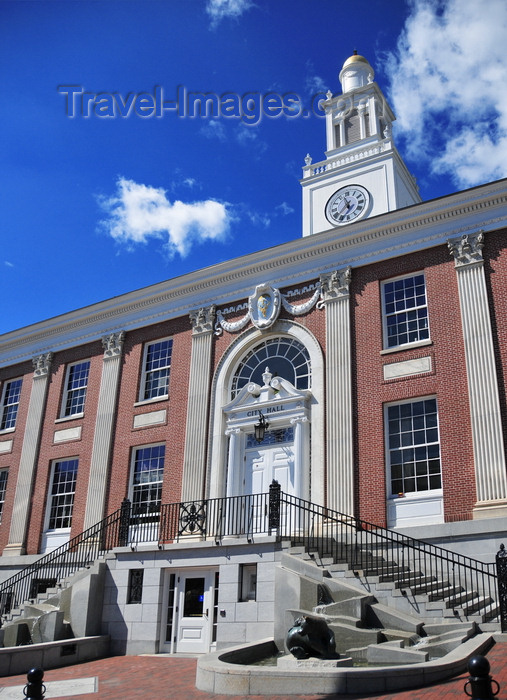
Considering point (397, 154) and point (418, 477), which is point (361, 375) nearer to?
point (418, 477)

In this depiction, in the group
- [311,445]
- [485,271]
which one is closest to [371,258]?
[485,271]

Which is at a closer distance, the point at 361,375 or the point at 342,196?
the point at 361,375

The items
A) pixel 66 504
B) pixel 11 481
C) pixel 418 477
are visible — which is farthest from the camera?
pixel 11 481

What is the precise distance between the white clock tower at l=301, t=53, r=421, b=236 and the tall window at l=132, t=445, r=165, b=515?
508 inches

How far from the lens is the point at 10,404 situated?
87.4 ft

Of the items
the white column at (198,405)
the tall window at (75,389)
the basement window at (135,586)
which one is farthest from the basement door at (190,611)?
the tall window at (75,389)

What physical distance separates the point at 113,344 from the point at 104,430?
3296mm

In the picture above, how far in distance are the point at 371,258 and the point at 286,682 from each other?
42.6ft

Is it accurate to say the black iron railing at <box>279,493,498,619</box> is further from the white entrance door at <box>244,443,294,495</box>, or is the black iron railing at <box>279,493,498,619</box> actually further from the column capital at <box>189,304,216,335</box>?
the column capital at <box>189,304,216,335</box>

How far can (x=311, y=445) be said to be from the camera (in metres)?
18.2

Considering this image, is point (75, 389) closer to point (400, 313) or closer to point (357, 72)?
point (400, 313)

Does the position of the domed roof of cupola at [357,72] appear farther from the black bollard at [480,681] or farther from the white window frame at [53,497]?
the black bollard at [480,681]

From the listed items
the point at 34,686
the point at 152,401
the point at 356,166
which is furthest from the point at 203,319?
the point at 34,686

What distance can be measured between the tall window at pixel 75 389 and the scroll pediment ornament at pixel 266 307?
6354 mm
